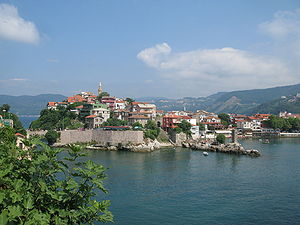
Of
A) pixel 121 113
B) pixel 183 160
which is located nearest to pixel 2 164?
pixel 183 160

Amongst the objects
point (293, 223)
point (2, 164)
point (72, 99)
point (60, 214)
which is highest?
point (72, 99)

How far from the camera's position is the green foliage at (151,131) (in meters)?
31.3

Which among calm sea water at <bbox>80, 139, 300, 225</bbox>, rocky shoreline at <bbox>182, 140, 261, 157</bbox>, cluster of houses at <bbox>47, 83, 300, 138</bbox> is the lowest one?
calm sea water at <bbox>80, 139, 300, 225</bbox>

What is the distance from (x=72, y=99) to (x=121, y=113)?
34.4 feet

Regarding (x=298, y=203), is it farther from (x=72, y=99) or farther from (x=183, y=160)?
(x=72, y=99)

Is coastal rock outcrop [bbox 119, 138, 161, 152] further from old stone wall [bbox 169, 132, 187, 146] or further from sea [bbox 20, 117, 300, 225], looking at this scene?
sea [bbox 20, 117, 300, 225]

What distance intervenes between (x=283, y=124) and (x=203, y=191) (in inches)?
1649

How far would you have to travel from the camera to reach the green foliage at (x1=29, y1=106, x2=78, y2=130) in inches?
1396

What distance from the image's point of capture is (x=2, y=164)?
15.5ft

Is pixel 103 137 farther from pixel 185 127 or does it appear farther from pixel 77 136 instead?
pixel 185 127

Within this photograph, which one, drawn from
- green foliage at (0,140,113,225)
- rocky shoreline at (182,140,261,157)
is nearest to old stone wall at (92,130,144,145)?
rocky shoreline at (182,140,261,157)

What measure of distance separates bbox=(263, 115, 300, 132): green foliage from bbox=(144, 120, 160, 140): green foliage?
25.2m

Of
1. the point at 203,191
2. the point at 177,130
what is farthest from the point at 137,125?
the point at 203,191

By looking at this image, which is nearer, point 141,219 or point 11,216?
point 11,216
